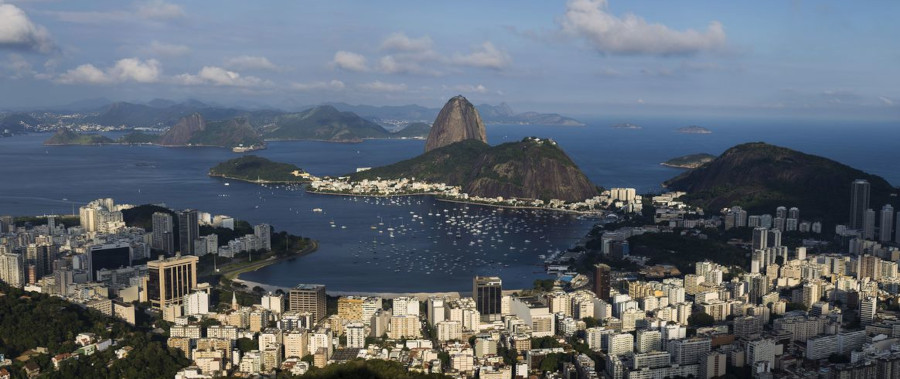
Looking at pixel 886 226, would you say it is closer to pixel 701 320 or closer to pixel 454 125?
pixel 701 320

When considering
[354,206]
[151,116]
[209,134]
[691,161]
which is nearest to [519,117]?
[151,116]

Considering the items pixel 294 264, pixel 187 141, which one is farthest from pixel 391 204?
pixel 187 141

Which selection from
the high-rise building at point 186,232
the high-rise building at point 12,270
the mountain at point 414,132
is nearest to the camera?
the high-rise building at point 12,270

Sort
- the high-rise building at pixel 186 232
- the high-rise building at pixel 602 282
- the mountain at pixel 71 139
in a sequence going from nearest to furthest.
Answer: the high-rise building at pixel 602 282 → the high-rise building at pixel 186 232 → the mountain at pixel 71 139

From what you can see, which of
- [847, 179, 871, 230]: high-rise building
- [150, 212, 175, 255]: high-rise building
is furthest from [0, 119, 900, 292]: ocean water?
[847, 179, 871, 230]: high-rise building

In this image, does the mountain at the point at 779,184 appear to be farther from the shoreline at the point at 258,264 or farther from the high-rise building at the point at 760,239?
the shoreline at the point at 258,264

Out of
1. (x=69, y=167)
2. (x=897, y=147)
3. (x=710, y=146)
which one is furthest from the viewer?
(x=710, y=146)

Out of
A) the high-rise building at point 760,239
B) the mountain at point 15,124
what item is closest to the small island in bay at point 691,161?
the high-rise building at point 760,239

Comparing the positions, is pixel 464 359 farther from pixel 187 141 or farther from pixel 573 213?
pixel 187 141
